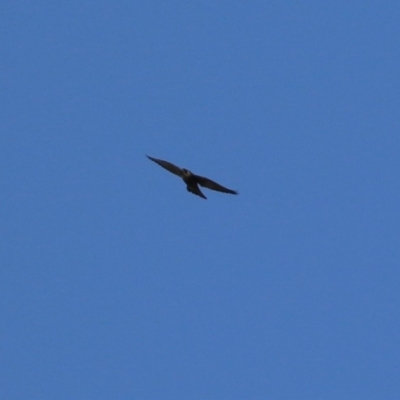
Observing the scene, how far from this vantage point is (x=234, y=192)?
21.0m

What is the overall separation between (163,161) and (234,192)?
2012 millimetres

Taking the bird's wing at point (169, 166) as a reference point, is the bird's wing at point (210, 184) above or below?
below

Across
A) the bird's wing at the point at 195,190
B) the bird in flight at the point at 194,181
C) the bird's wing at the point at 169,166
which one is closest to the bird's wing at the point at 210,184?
the bird in flight at the point at 194,181

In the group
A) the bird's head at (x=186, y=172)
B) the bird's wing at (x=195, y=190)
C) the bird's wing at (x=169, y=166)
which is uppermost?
the bird's wing at (x=169, y=166)

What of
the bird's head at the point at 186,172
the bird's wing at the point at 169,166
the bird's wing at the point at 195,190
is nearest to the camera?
the bird's wing at the point at 195,190

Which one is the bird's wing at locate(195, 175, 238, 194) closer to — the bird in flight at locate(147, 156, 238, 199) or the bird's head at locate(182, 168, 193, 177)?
the bird in flight at locate(147, 156, 238, 199)

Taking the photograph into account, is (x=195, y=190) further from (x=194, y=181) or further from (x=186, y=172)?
(x=186, y=172)

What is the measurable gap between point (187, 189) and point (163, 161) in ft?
3.28

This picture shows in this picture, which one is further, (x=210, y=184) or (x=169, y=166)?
(x=169, y=166)

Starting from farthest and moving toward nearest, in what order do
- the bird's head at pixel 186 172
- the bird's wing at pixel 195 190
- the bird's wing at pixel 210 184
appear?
the bird's head at pixel 186 172, the bird's wing at pixel 195 190, the bird's wing at pixel 210 184

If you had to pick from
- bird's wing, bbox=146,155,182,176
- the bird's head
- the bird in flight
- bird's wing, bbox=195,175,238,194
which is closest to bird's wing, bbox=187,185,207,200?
the bird in flight

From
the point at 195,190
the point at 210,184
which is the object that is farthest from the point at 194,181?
the point at 210,184

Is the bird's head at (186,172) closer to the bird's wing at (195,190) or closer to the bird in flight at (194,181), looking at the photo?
the bird in flight at (194,181)

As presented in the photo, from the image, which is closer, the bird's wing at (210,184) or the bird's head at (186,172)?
the bird's wing at (210,184)
